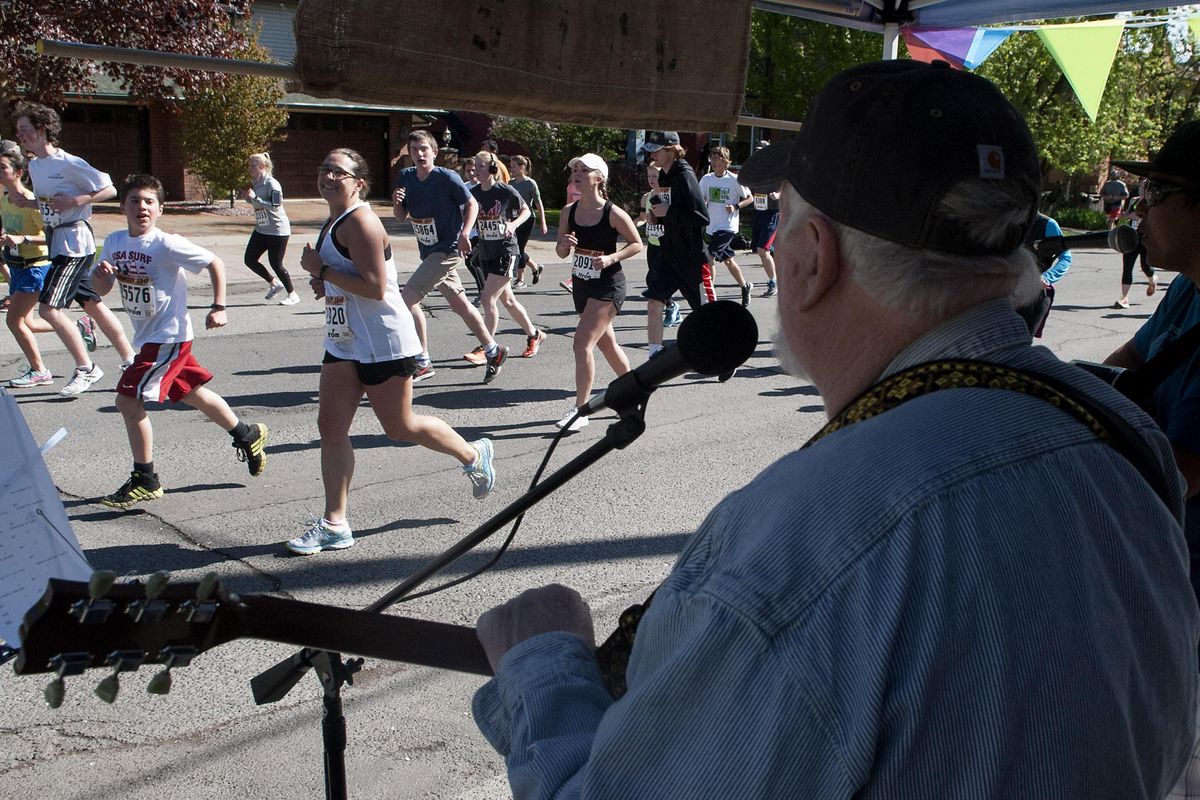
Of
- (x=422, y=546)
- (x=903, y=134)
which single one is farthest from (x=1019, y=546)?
(x=422, y=546)

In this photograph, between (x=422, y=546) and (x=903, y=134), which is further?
(x=422, y=546)

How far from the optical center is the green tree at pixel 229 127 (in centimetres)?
2236

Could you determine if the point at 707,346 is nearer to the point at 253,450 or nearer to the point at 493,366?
the point at 253,450

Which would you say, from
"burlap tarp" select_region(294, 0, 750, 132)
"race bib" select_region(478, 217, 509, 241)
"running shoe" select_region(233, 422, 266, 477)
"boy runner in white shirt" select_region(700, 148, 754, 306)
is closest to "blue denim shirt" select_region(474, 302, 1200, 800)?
"burlap tarp" select_region(294, 0, 750, 132)

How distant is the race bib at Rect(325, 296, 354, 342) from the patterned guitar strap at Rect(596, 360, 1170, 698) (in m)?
4.03

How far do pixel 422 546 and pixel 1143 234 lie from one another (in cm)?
339

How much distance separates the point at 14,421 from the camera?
1.72 metres

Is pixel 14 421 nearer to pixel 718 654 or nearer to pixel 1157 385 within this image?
pixel 718 654

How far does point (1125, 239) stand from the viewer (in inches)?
116

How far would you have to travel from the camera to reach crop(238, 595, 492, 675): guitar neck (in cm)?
143

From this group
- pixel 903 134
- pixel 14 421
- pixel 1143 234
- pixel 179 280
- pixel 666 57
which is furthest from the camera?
pixel 179 280

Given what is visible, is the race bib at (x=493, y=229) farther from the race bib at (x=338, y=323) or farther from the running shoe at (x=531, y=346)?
the race bib at (x=338, y=323)

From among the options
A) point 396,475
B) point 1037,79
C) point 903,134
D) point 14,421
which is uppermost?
point 1037,79

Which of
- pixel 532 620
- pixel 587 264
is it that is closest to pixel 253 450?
pixel 587 264
